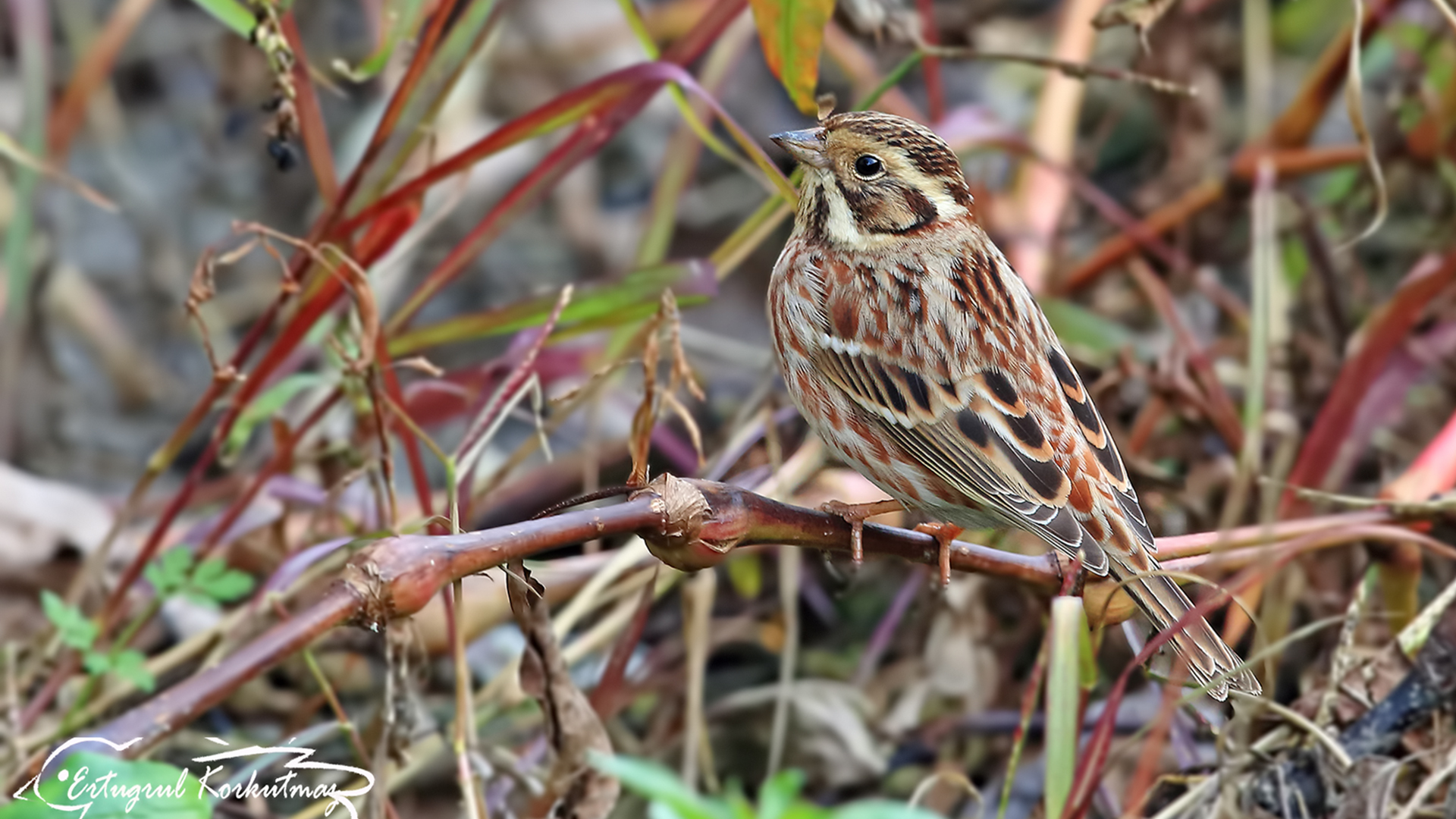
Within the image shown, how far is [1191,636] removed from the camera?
7.87ft

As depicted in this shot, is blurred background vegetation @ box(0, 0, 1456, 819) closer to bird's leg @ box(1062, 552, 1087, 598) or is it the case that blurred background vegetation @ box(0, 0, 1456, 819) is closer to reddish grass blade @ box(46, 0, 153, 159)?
reddish grass blade @ box(46, 0, 153, 159)

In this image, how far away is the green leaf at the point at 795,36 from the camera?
2662mm

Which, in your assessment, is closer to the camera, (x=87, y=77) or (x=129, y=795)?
(x=129, y=795)

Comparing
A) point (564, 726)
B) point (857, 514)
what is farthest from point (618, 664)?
point (857, 514)

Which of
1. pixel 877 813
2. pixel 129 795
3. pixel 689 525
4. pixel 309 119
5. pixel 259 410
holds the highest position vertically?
pixel 309 119

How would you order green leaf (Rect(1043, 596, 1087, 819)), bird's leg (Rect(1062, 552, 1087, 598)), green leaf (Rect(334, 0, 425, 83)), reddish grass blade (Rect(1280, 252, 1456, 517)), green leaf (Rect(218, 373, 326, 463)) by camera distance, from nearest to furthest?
green leaf (Rect(1043, 596, 1087, 819)) → bird's leg (Rect(1062, 552, 1087, 598)) → green leaf (Rect(334, 0, 425, 83)) → green leaf (Rect(218, 373, 326, 463)) → reddish grass blade (Rect(1280, 252, 1456, 517))

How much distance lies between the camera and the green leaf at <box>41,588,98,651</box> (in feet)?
9.16

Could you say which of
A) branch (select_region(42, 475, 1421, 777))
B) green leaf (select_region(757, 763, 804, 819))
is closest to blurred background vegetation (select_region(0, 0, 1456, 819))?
branch (select_region(42, 475, 1421, 777))

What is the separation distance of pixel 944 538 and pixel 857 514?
5.8 inches

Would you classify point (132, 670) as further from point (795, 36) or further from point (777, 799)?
point (777, 799)

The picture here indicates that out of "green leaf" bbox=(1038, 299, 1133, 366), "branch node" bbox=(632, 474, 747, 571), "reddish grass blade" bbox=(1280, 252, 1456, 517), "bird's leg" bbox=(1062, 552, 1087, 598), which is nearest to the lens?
"branch node" bbox=(632, 474, 747, 571)

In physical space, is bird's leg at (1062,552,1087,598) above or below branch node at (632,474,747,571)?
below

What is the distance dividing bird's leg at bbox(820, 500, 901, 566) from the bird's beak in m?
0.66

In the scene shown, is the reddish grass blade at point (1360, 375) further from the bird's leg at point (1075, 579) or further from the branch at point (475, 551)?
the branch at point (475, 551)
